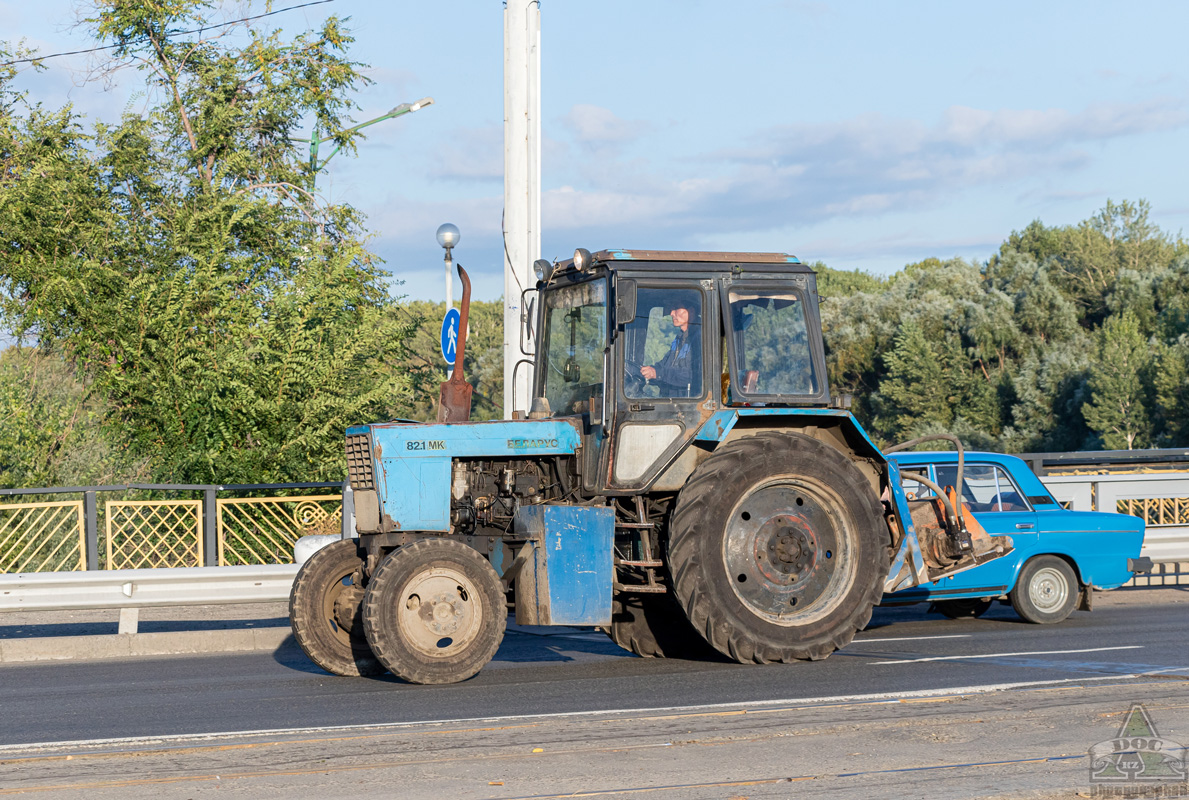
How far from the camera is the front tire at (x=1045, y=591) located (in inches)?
438

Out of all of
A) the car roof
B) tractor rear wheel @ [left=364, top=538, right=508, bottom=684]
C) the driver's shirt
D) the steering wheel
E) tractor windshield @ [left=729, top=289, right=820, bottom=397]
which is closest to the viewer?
tractor rear wheel @ [left=364, top=538, right=508, bottom=684]

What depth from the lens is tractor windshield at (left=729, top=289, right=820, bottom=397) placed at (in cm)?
891

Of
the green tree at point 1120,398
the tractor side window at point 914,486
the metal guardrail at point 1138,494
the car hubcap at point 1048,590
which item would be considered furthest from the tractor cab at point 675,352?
the green tree at point 1120,398

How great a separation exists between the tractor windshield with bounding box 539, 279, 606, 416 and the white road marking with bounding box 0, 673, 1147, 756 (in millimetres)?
2511

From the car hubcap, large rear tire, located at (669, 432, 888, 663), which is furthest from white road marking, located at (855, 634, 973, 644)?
large rear tire, located at (669, 432, 888, 663)

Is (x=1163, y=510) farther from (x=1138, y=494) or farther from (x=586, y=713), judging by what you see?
(x=586, y=713)

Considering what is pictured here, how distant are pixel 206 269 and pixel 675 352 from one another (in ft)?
36.7

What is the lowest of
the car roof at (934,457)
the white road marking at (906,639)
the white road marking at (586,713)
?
the white road marking at (906,639)

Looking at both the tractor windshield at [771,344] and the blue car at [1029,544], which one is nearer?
the tractor windshield at [771,344]

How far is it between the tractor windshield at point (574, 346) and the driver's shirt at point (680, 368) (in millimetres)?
449

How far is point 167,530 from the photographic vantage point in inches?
579

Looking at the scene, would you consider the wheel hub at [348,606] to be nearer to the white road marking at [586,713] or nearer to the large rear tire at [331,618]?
the large rear tire at [331,618]

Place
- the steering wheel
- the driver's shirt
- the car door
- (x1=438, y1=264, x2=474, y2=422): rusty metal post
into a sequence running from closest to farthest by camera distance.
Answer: the steering wheel < the driver's shirt < (x1=438, y1=264, x2=474, y2=422): rusty metal post < the car door

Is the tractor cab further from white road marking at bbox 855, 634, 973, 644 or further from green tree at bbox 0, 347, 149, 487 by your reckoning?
green tree at bbox 0, 347, 149, 487
